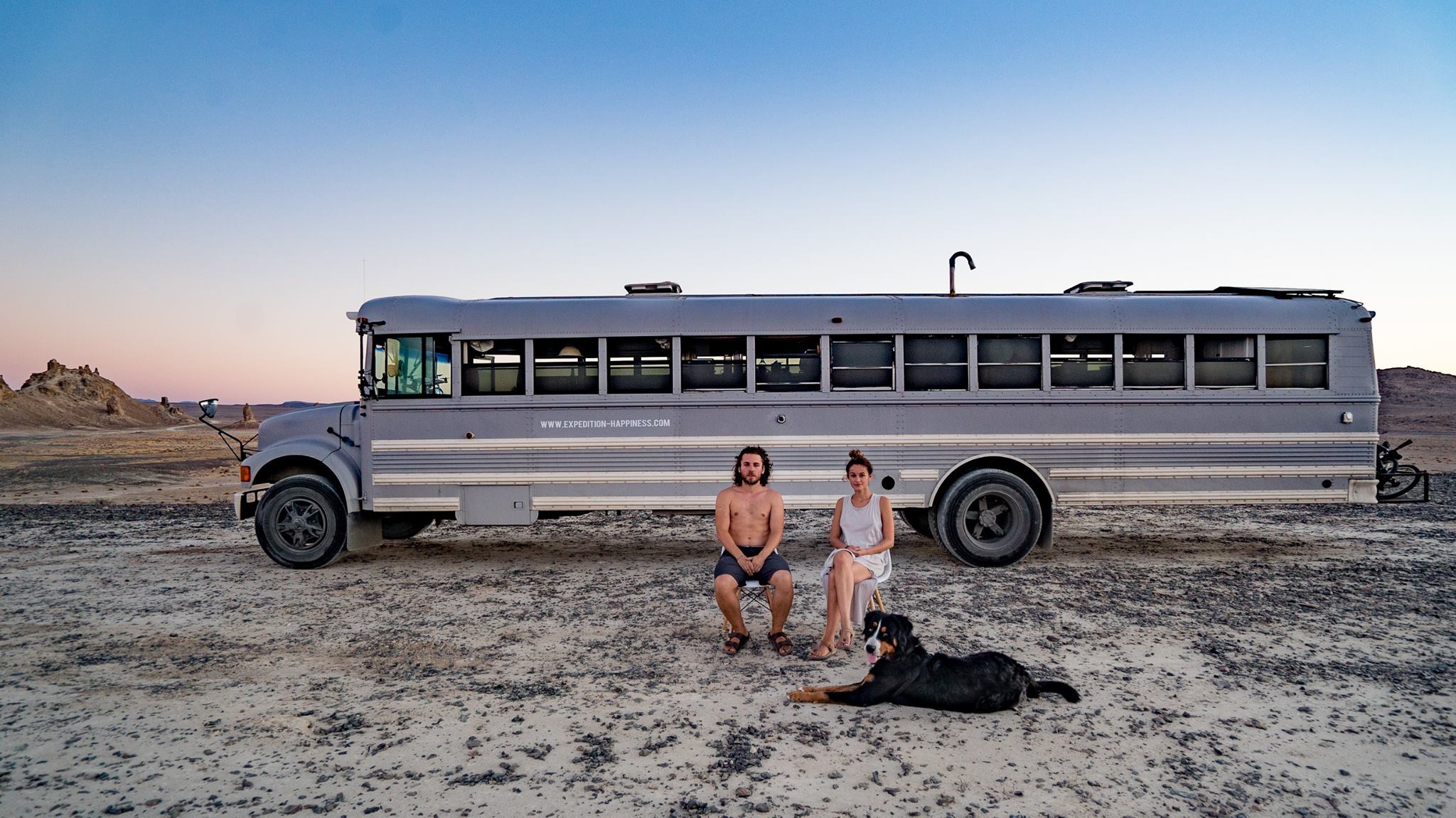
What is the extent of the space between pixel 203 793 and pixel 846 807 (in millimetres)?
2848

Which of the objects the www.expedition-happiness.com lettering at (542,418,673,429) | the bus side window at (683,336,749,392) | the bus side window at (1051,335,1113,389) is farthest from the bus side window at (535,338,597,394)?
the bus side window at (1051,335,1113,389)

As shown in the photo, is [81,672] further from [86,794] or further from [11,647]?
[86,794]

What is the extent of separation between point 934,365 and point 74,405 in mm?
68371

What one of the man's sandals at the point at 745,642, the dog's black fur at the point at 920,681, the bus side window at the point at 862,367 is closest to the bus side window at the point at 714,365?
the bus side window at the point at 862,367

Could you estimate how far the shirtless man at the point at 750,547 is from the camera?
4.99 meters

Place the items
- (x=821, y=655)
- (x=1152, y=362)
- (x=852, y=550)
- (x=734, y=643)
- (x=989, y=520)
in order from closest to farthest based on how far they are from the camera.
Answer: (x=821, y=655), (x=734, y=643), (x=852, y=550), (x=989, y=520), (x=1152, y=362)

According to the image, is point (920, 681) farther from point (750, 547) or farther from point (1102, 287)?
point (1102, 287)

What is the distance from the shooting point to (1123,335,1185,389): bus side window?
781 cm

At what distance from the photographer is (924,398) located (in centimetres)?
766

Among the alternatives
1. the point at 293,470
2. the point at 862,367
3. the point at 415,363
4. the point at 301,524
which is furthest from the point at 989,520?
the point at 293,470

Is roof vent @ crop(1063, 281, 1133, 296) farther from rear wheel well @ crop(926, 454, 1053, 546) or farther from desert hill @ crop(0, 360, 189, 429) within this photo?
desert hill @ crop(0, 360, 189, 429)

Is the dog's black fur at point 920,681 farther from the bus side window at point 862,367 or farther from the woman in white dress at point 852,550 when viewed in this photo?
the bus side window at point 862,367

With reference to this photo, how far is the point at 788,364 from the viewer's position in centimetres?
773

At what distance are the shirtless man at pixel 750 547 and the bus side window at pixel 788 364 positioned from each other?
8.14ft
